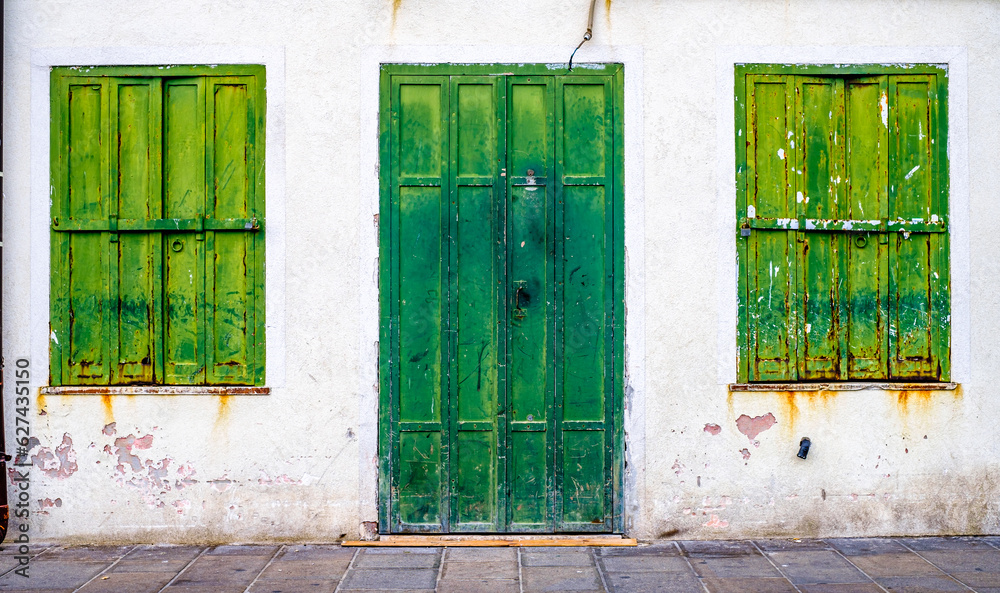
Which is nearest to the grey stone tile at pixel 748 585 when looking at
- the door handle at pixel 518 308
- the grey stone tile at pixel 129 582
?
the door handle at pixel 518 308

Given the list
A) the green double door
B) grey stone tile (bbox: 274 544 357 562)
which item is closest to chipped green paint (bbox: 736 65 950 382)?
the green double door

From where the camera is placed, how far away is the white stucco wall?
4551mm

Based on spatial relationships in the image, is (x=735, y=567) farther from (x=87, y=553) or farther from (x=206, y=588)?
(x=87, y=553)

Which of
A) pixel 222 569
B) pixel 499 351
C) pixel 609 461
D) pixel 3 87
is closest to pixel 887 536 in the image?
pixel 609 461

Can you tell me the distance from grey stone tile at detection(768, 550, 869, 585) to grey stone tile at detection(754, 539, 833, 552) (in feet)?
0.18

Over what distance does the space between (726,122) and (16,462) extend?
461 cm

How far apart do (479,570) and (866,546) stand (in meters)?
2.24

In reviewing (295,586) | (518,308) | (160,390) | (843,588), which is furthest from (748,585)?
(160,390)

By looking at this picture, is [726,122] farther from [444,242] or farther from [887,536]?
[887,536]

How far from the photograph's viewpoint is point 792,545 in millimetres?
4484

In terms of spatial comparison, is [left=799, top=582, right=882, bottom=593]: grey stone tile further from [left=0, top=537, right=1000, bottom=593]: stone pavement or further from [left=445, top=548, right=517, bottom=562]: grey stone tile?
[left=445, top=548, right=517, bottom=562]: grey stone tile

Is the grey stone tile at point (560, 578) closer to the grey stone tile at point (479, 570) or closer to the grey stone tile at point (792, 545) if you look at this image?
the grey stone tile at point (479, 570)

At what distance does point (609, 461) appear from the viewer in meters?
4.60

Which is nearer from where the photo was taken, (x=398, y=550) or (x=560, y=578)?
(x=560, y=578)
